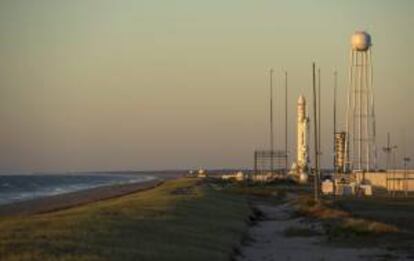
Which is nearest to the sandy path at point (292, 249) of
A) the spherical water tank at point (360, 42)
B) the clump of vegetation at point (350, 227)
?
the clump of vegetation at point (350, 227)

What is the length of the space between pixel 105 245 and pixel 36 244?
5.92 feet

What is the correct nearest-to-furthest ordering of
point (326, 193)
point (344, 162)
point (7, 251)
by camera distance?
point (7, 251), point (326, 193), point (344, 162)

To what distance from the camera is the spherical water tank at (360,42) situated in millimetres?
81562

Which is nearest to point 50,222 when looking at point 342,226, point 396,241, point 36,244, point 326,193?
point 36,244

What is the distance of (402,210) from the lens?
155 feet

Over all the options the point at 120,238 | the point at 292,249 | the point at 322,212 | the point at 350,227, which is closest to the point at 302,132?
the point at 322,212

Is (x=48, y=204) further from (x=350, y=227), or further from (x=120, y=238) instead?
(x=120, y=238)

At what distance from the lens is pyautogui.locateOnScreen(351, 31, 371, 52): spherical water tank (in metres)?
81.6

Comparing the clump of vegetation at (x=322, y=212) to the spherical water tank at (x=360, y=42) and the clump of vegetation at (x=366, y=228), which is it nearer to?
the clump of vegetation at (x=366, y=228)

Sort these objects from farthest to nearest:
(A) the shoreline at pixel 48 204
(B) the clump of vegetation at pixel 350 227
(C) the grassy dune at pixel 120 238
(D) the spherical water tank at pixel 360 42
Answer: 1. (D) the spherical water tank at pixel 360 42
2. (A) the shoreline at pixel 48 204
3. (B) the clump of vegetation at pixel 350 227
4. (C) the grassy dune at pixel 120 238

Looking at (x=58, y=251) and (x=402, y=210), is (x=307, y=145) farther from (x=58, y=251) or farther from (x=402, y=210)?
(x=58, y=251)

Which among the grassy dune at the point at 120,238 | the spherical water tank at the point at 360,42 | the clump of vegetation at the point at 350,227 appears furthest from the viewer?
the spherical water tank at the point at 360,42

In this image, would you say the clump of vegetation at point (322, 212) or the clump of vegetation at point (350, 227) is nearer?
the clump of vegetation at point (350, 227)

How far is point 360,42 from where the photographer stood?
81.6m
